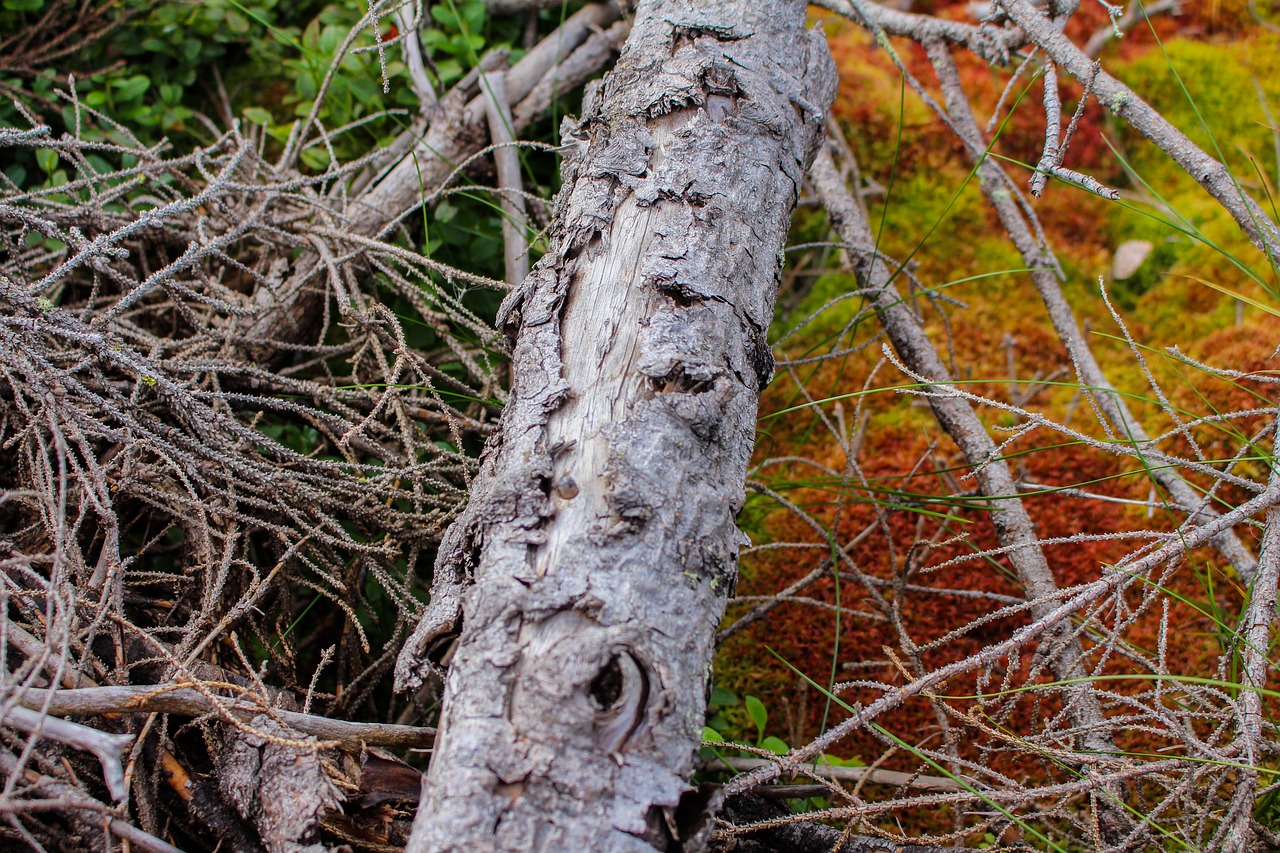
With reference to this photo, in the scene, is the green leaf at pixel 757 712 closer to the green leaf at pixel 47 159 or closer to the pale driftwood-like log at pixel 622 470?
the pale driftwood-like log at pixel 622 470

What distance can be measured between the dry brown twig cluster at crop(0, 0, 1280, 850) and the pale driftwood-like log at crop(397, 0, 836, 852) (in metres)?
0.30

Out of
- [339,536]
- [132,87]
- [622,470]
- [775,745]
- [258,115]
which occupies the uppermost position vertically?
[132,87]

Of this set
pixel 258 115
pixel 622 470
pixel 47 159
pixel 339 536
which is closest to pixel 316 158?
pixel 258 115

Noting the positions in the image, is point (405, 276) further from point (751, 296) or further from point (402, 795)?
point (402, 795)

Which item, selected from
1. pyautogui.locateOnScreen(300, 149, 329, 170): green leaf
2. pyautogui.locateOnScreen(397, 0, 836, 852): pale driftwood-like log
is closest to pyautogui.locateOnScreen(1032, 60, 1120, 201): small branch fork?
pyautogui.locateOnScreen(397, 0, 836, 852): pale driftwood-like log

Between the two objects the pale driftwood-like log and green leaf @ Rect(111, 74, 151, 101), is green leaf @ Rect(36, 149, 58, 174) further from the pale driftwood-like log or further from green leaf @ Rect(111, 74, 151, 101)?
the pale driftwood-like log

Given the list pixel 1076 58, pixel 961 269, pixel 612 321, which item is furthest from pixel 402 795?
pixel 961 269

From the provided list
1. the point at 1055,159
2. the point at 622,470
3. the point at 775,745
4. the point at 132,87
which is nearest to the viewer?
the point at 622,470

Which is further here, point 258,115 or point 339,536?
point 258,115

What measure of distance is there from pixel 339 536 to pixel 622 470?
0.99 meters

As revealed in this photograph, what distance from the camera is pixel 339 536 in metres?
1.99

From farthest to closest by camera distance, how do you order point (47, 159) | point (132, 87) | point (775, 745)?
point (132, 87) → point (47, 159) → point (775, 745)

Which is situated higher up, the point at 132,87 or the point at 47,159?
the point at 132,87

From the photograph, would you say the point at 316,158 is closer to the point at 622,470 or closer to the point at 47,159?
the point at 47,159
